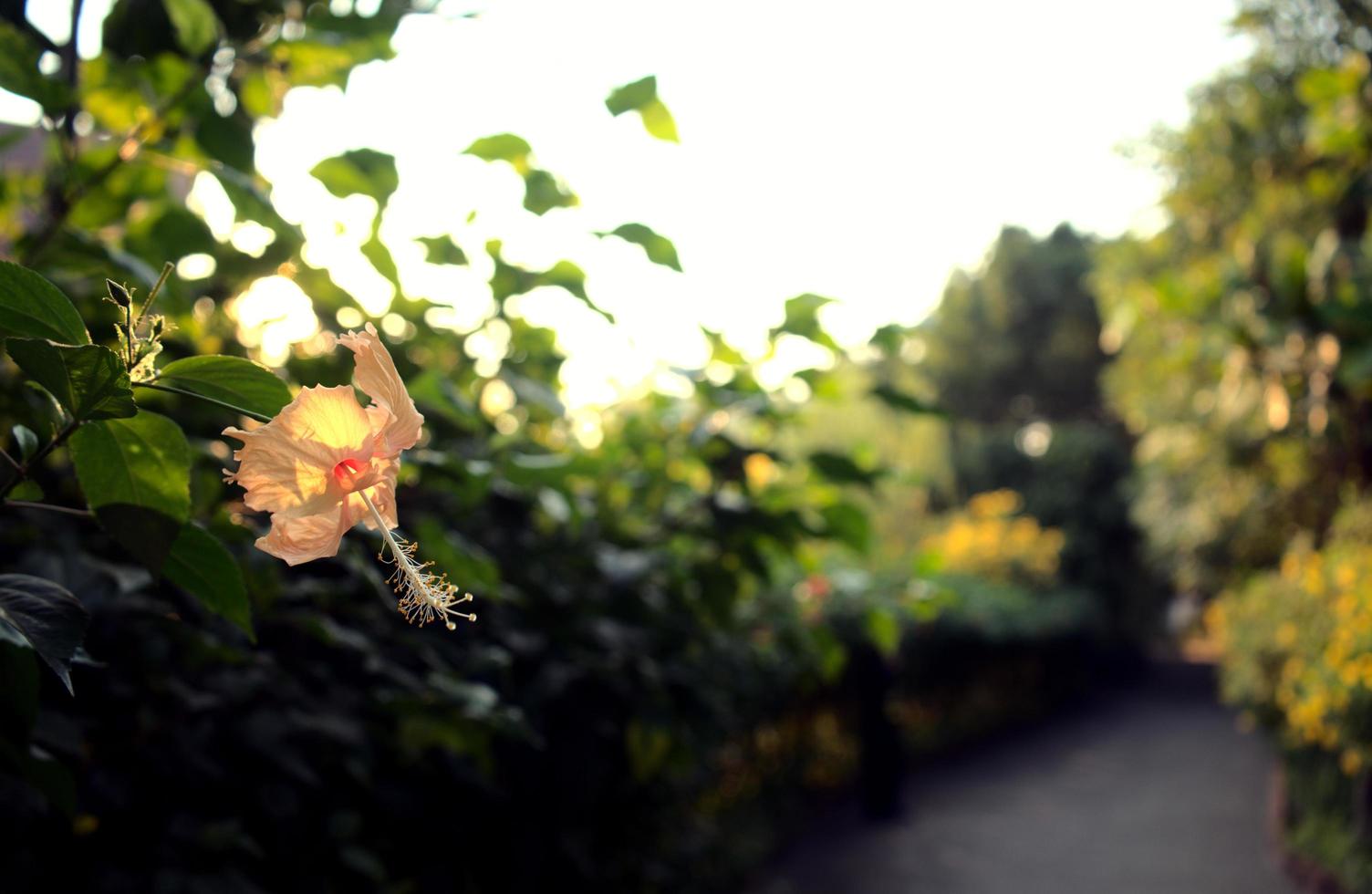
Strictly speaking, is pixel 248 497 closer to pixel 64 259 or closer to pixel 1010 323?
pixel 64 259

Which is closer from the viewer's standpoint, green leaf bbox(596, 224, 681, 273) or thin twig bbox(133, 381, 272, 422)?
thin twig bbox(133, 381, 272, 422)

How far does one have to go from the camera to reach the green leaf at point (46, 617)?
582mm

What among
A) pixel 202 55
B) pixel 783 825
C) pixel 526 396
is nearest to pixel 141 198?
pixel 202 55

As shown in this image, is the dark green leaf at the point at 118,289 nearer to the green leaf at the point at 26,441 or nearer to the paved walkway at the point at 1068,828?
the green leaf at the point at 26,441

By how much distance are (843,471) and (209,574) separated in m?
1.08

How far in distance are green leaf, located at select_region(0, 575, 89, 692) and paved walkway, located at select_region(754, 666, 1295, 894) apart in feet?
13.4

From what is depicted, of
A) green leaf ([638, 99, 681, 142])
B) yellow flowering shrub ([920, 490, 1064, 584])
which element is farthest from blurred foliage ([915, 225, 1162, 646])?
green leaf ([638, 99, 681, 142])

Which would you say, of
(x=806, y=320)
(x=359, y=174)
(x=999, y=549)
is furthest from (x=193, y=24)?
(x=999, y=549)

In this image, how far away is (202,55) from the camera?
1191 millimetres

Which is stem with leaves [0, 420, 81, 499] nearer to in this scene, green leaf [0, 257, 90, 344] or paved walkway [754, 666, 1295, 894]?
green leaf [0, 257, 90, 344]

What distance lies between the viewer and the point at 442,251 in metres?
1.55

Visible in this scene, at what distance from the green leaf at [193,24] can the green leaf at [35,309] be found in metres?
0.66

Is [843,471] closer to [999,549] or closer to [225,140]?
[225,140]

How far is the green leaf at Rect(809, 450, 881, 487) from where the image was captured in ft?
5.30
